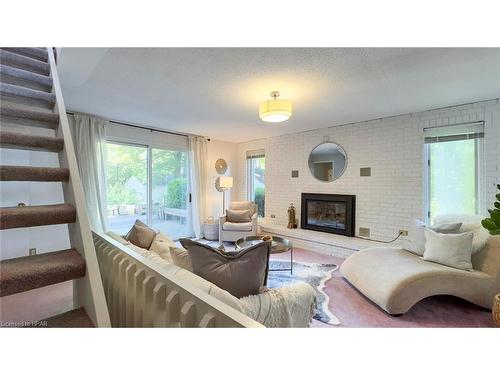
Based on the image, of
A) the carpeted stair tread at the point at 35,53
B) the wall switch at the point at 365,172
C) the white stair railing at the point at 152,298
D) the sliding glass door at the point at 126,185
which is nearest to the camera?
the white stair railing at the point at 152,298

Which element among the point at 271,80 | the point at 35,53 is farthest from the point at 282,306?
the point at 35,53

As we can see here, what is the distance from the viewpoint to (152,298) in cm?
112

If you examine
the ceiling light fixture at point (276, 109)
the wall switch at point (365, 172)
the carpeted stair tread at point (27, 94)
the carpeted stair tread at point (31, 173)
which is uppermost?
the ceiling light fixture at point (276, 109)

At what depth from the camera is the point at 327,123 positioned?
399 cm

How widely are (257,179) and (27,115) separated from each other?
14.8 feet

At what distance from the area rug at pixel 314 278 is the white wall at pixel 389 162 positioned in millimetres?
1285

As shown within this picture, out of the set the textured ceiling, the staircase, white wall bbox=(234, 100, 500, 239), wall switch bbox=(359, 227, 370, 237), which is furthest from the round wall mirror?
the staircase

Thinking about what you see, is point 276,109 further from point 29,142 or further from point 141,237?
point 29,142

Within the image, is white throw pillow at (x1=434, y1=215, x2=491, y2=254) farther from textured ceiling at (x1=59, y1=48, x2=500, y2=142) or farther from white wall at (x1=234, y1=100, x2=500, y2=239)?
textured ceiling at (x1=59, y1=48, x2=500, y2=142)

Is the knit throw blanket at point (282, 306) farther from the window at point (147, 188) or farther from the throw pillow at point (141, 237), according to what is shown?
the window at point (147, 188)

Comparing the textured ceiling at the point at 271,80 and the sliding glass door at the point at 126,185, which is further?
the sliding glass door at the point at 126,185

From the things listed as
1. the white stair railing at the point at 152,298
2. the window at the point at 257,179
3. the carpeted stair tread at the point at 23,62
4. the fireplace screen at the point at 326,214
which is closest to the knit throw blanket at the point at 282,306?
the white stair railing at the point at 152,298

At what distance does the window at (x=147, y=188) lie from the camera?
4.03 meters
